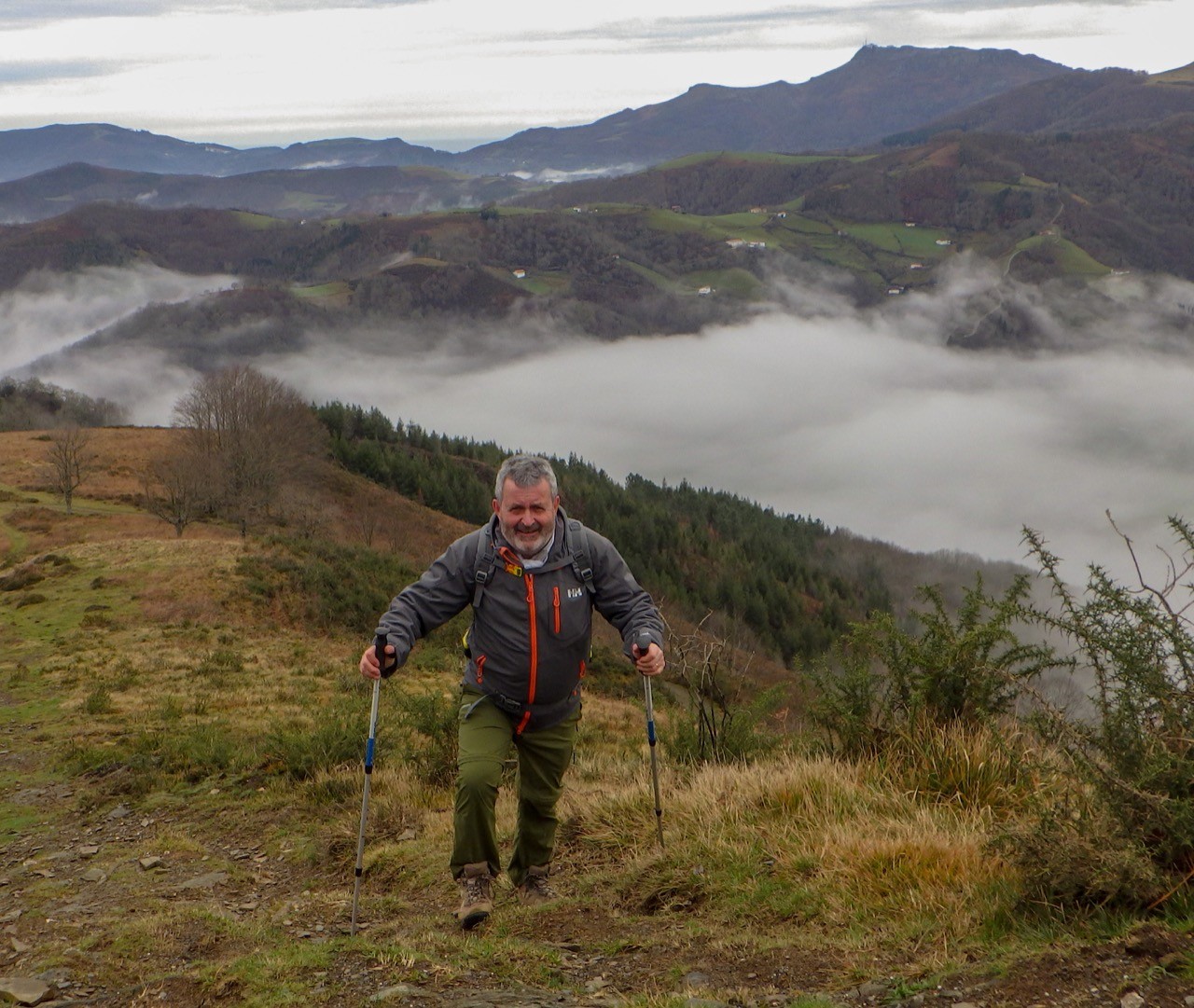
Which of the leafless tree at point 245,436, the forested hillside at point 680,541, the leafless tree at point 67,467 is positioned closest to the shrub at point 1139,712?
the leafless tree at point 245,436

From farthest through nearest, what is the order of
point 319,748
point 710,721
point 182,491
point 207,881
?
point 182,491
point 319,748
point 710,721
point 207,881

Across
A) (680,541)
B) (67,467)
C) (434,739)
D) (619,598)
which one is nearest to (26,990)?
(619,598)

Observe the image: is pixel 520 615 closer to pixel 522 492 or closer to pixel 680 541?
pixel 522 492

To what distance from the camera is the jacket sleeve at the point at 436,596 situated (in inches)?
203

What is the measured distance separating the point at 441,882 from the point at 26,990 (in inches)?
88.4

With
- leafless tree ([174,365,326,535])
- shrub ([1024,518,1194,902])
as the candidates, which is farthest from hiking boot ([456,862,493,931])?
leafless tree ([174,365,326,535])

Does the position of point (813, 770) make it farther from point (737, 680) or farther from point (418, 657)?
point (418, 657)

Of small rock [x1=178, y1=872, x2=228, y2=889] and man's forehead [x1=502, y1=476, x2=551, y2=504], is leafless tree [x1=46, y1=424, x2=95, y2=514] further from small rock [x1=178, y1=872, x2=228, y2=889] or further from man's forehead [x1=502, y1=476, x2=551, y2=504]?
man's forehead [x1=502, y1=476, x2=551, y2=504]

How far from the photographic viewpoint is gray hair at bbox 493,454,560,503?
5070 millimetres

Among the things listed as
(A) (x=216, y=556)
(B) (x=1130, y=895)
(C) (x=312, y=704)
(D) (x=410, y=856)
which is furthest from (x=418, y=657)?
(B) (x=1130, y=895)

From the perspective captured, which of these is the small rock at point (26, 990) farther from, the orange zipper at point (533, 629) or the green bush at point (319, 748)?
the green bush at point (319, 748)

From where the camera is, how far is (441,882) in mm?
6105

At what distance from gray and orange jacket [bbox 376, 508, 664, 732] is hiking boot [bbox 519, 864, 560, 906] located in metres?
0.93

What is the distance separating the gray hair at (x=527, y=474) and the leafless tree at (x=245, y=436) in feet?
129
